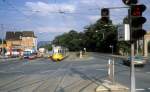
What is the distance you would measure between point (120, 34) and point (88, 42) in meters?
157

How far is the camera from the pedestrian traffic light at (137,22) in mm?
13227

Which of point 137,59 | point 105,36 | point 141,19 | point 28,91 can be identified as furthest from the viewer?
point 105,36

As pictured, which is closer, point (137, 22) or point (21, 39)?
point (137, 22)

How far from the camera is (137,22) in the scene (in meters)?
13.2

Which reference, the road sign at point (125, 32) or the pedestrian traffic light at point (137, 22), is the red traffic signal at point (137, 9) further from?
the road sign at point (125, 32)

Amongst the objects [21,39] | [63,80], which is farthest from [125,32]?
[21,39]

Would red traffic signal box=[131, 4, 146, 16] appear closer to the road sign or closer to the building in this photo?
the road sign

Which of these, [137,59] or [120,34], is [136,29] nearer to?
[120,34]

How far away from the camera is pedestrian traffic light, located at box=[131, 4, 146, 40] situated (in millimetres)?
13227

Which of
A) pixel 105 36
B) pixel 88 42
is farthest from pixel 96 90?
pixel 88 42

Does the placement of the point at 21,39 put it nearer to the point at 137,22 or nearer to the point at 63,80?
the point at 63,80

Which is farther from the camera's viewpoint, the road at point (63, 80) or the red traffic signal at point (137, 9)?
→ the road at point (63, 80)

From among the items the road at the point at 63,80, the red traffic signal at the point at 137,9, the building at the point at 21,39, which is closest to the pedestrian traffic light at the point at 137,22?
the red traffic signal at the point at 137,9

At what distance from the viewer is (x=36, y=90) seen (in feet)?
68.9
